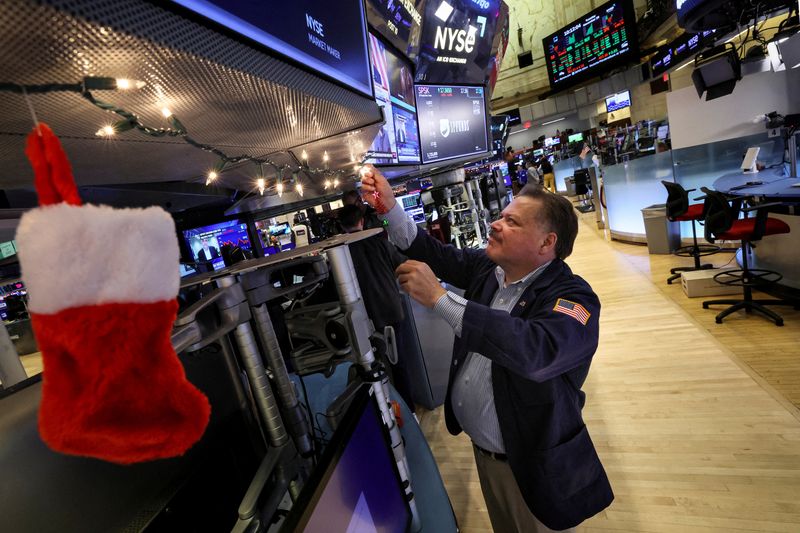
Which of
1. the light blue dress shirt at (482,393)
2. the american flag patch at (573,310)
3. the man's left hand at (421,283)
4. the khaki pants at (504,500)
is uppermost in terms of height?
the man's left hand at (421,283)

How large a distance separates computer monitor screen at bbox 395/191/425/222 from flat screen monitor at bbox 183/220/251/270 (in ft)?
8.69

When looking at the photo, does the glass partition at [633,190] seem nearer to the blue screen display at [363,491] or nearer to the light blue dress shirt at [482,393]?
the light blue dress shirt at [482,393]

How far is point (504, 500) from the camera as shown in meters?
1.65

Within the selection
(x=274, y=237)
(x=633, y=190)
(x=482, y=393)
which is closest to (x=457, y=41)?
(x=482, y=393)

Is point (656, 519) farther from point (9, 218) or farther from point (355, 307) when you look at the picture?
point (9, 218)

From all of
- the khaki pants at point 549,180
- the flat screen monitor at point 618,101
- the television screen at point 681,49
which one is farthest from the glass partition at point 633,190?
the khaki pants at point 549,180

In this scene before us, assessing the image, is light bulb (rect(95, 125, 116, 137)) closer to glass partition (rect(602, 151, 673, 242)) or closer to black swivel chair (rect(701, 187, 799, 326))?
black swivel chair (rect(701, 187, 799, 326))

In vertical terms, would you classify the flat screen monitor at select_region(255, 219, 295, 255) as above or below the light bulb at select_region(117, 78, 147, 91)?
below

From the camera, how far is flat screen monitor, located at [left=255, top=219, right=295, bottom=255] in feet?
21.7

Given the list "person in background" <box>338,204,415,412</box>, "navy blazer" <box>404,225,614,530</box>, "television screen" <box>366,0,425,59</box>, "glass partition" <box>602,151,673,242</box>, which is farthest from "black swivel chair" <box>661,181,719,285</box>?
"navy blazer" <box>404,225,614,530</box>

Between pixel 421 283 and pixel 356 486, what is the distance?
715 millimetres

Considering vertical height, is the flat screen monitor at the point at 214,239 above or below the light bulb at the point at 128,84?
below

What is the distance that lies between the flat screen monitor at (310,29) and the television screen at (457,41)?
2858 millimetres

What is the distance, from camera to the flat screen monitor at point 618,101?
1470 cm
